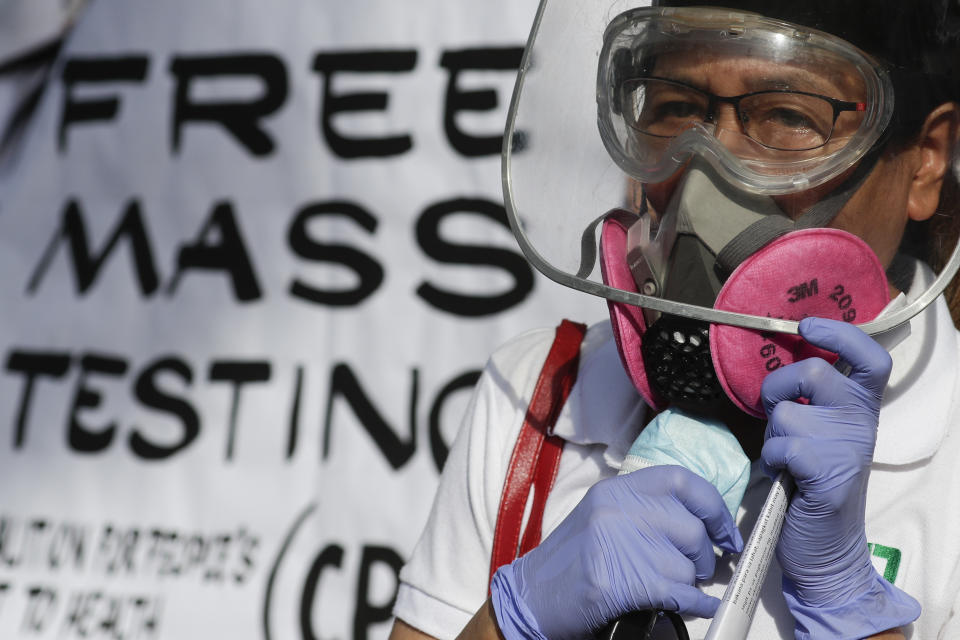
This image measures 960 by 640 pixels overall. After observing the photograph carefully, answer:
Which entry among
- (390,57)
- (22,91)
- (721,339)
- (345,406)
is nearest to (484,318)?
(345,406)

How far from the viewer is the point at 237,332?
8.29 ft

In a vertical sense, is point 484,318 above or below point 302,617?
above

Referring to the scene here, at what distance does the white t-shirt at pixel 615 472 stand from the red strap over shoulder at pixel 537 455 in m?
0.02

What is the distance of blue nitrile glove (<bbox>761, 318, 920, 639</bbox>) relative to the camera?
103 centimetres

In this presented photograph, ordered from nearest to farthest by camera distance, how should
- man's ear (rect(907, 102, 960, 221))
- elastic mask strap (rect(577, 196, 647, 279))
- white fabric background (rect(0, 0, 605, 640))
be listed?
man's ear (rect(907, 102, 960, 221)) < elastic mask strap (rect(577, 196, 647, 279)) < white fabric background (rect(0, 0, 605, 640))

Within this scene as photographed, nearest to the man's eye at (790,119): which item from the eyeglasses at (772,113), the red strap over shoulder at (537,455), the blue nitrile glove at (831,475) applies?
the eyeglasses at (772,113)

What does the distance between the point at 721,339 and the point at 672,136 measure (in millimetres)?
270

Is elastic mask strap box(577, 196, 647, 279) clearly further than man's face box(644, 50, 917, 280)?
Yes

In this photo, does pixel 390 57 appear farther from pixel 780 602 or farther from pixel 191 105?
pixel 780 602

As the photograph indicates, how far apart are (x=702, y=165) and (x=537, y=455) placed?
0.44 m

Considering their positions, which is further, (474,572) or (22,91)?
(22,91)

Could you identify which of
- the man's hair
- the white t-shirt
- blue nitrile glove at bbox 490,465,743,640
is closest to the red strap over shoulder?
the white t-shirt

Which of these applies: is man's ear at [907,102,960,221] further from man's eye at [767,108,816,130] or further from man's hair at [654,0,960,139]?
man's eye at [767,108,816,130]

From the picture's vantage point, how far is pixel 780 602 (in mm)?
1133
